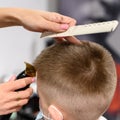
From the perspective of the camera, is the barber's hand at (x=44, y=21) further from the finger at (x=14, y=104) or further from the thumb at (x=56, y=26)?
the finger at (x=14, y=104)

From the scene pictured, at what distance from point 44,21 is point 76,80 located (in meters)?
0.24

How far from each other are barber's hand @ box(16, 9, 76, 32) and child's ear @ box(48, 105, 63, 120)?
0.28 meters

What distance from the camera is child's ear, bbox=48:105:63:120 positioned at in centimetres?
103

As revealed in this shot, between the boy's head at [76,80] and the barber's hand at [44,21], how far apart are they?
0.09m

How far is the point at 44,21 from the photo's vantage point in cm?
105

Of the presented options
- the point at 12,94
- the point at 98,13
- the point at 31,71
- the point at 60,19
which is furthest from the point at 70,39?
the point at 98,13

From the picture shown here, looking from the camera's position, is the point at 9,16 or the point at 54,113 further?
the point at 9,16

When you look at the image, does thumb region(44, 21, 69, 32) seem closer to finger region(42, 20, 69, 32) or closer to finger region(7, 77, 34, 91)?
finger region(42, 20, 69, 32)

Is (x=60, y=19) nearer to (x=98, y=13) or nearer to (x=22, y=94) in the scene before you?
(x=22, y=94)

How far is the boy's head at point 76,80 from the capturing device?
102 centimetres

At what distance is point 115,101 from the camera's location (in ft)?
6.55

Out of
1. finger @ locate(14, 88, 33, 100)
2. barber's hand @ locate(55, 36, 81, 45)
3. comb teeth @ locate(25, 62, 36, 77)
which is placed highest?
barber's hand @ locate(55, 36, 81, 45)

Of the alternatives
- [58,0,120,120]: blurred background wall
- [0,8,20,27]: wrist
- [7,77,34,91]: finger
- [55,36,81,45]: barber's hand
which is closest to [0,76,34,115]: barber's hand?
[7,77,34,91]: finger

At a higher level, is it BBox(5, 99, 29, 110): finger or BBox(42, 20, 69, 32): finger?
BBox(42, 20, 69, 32): finger
